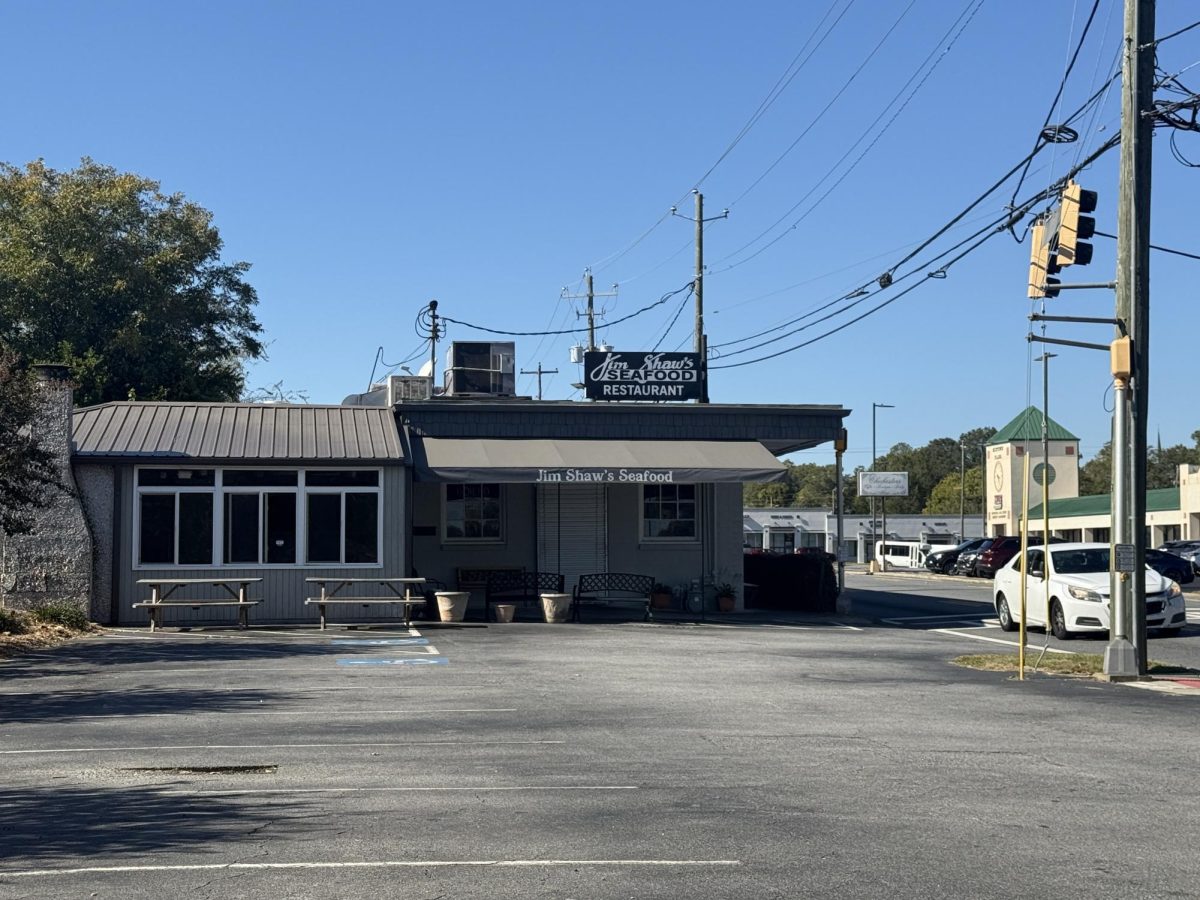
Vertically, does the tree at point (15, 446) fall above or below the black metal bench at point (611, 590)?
above

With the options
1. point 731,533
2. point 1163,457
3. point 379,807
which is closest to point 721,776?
point 379,807

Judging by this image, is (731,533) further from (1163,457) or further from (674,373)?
(1163,457)

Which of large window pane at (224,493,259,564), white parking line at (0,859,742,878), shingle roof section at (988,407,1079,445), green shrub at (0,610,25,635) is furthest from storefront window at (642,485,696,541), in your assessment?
shingle roof section at (988,407,1079,445)

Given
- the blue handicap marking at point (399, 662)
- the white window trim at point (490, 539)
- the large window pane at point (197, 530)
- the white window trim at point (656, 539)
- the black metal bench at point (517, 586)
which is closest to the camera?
the blue handicap marking at point (399, 662)

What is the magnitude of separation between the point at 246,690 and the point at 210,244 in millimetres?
33485

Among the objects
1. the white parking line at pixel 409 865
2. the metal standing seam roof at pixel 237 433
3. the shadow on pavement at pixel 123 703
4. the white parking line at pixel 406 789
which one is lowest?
the shadow on pavement at pixel 123 703

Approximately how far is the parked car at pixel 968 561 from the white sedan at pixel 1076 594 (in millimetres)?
31902

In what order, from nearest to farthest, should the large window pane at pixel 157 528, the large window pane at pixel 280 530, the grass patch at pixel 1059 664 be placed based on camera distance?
the grass patch at pixel 1059 664 < the large window pane at pixel 157 528 < the large window pane at pixel 280 530

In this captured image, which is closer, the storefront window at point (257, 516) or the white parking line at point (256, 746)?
the white parking line at point (256, 746)

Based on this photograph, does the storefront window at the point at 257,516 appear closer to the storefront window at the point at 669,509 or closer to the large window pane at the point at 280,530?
the large window pane at the point at 280,530

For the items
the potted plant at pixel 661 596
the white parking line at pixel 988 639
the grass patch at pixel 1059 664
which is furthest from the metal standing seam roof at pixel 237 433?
the grass patch at pixel 1059 664

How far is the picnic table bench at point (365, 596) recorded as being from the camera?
917 inches

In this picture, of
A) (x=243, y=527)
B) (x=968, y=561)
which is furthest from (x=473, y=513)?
(x=968, y=561)

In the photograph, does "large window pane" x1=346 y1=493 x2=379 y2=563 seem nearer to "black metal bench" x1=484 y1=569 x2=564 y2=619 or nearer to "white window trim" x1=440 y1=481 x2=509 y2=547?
"black metal bench" x1=484 y1=569 x2=564 y2=619
